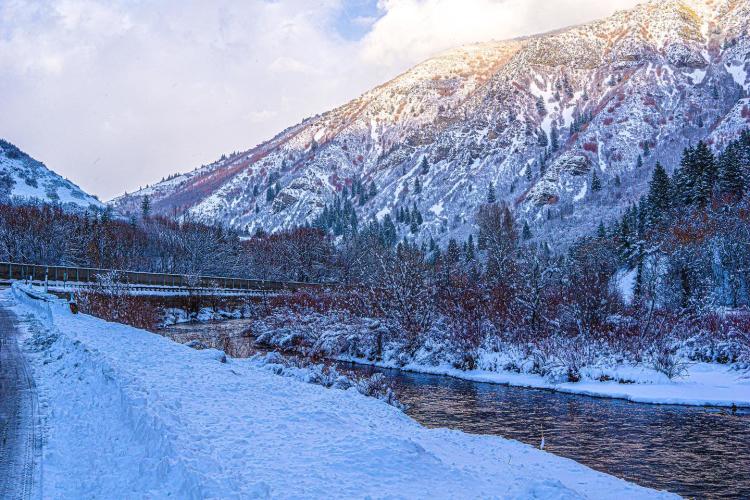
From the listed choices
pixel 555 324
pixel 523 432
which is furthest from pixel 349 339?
pixel 523 432

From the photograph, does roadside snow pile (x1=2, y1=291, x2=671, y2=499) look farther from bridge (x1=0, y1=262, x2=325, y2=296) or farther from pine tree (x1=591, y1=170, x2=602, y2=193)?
pine tree (x1=591, y1=170, x2=602, y2=193)

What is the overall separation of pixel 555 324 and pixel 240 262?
72886 mm

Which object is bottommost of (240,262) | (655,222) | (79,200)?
(240,262)

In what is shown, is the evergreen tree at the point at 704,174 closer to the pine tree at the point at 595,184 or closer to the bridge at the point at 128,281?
the bridge at the point at 128,281

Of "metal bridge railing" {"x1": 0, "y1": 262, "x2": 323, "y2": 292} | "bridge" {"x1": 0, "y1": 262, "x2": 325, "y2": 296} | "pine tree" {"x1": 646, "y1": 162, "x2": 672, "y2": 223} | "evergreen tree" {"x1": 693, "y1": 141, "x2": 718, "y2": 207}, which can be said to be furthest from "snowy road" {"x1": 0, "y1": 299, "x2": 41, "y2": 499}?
"pine tree" {"x1": 646, "y1": 162, "x2": 672, "y2": 223}

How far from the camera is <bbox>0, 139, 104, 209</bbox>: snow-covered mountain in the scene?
141 m

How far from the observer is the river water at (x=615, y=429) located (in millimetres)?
10336

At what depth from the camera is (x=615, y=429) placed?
46.3 feet

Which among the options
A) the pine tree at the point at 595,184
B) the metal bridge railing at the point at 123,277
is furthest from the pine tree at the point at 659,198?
the pine tree at the point at 595,184

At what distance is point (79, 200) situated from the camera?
521ft

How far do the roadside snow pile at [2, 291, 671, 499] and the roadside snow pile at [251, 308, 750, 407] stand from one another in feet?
32.0

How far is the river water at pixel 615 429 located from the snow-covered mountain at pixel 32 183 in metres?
140

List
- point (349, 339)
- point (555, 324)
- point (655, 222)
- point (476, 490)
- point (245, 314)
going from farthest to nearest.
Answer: point (655, 222) < point (245, 314) < point (349, 339) < point (555, 324) < point (476, 490)

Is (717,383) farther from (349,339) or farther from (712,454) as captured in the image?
(349,339)
